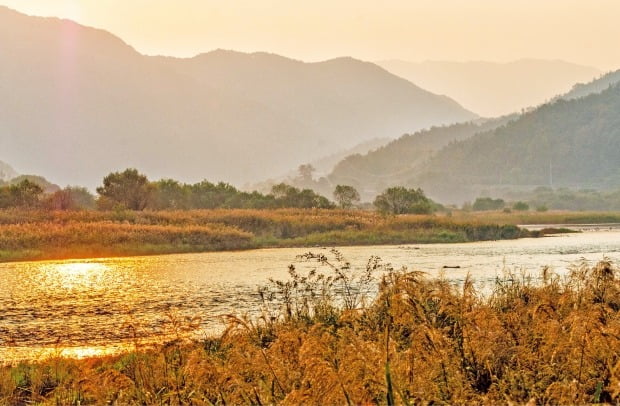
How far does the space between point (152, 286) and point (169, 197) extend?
58.9 m

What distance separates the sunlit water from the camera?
23.3m

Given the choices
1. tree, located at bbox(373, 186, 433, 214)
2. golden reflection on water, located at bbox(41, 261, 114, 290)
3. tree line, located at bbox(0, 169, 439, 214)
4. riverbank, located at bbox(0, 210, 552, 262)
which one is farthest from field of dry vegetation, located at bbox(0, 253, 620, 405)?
tree, located at bbox(373, 186, 433, 214)

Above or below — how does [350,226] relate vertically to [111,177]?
below

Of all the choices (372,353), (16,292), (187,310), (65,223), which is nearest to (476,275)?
(187,310)

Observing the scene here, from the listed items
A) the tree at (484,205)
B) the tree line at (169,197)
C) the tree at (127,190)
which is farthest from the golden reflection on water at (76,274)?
the tree at (484,205)

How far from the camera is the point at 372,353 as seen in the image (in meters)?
10.8

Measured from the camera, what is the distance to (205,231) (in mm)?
69062

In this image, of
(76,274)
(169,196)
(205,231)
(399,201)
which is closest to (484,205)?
(399,201)

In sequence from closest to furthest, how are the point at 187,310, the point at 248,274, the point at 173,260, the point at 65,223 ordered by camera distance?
the point at 187,310
the point at 248,274
the point at 173,260
the point at 65,223

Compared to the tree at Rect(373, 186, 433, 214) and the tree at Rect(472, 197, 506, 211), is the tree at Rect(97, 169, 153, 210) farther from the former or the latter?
the tree at Rect(472, 197, 506, 211)

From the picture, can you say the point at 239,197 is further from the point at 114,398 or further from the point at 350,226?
the point at 114,398

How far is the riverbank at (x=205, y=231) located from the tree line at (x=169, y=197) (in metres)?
8.54

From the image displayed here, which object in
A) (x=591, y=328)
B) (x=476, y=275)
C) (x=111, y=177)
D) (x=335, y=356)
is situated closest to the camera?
(x=335, y=356)

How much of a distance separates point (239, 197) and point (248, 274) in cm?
6078
